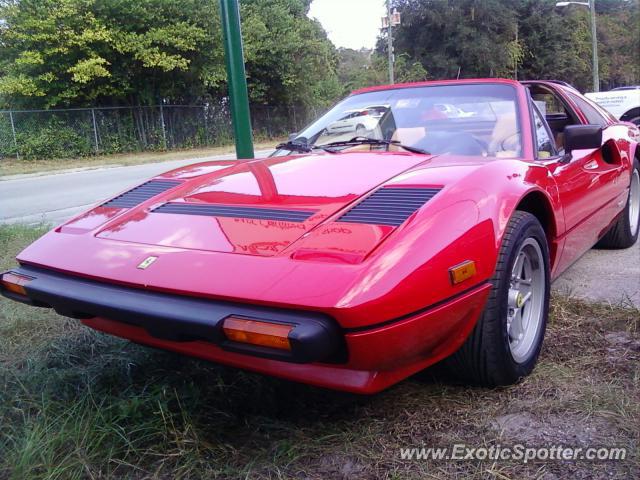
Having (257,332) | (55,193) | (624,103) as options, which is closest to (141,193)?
(257,332)

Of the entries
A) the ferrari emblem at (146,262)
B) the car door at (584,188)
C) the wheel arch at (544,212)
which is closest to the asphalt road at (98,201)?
the car door at (584,188)

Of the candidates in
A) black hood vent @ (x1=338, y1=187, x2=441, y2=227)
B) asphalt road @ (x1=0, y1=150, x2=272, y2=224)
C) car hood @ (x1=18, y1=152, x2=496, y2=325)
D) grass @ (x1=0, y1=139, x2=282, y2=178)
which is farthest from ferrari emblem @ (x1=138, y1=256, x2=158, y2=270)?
grass @ (x1=0, y1=139, x2=282, y2=178)

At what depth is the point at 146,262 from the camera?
1.89 meters

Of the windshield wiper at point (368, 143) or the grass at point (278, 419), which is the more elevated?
the windshield wiper at point (368, 143)

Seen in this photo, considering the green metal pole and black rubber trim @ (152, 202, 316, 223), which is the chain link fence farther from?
black rubber trim @ (152, 202, 316, 223)

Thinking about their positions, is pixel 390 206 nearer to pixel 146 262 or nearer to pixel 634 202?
pixel 146 262

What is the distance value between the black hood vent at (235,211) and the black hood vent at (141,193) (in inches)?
9.3

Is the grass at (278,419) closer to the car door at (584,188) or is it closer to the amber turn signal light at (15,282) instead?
the amber turn signal light at (15,282)

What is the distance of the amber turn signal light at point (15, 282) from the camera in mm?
2107

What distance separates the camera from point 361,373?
1691mm

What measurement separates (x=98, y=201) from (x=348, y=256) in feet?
26.6

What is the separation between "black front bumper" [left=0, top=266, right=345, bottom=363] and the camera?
60.7 inches

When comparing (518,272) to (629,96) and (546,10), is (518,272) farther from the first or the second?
(546,10)

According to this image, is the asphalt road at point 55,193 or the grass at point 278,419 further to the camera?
the asphalt road at point 55,193
